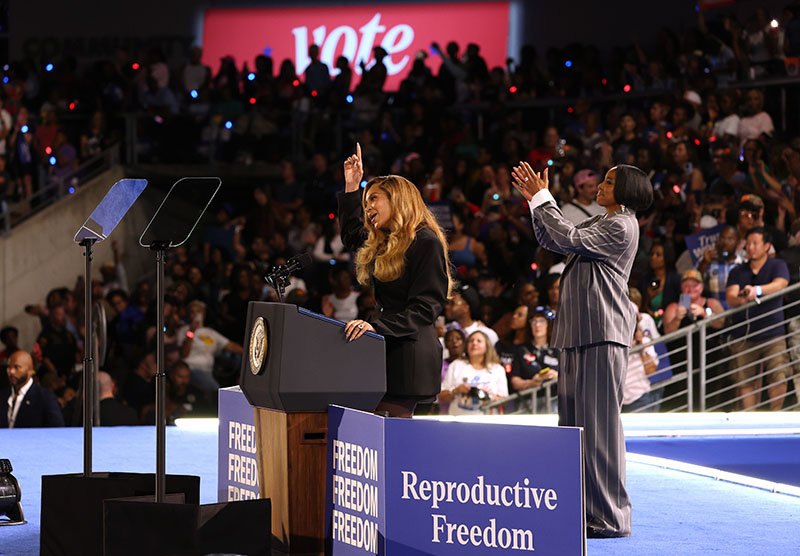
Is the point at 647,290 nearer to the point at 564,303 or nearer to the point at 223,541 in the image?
the point at 564,303

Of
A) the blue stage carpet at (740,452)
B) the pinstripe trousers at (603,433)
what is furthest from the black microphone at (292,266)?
the blue stage carpet at (740,452)

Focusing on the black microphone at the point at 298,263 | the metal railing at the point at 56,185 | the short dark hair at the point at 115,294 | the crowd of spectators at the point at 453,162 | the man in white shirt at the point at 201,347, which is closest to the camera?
the black microphone at the point at 298,263

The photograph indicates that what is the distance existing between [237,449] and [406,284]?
99cm

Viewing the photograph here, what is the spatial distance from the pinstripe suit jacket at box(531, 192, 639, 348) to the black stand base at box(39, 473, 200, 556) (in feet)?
5.46

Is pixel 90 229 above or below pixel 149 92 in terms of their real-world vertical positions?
below

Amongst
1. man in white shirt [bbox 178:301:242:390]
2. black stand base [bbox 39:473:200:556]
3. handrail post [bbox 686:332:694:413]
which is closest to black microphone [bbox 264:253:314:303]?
black stand base [bbox 39:473:200:556]

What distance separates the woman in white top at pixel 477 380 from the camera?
8.45m

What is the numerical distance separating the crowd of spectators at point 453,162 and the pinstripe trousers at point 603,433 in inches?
137

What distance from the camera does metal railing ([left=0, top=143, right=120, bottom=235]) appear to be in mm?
Answer: 13320

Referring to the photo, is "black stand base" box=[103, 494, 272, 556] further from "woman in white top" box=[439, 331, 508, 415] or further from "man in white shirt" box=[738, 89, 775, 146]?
"man in white shirt" box=[738, 89, 775, 146]

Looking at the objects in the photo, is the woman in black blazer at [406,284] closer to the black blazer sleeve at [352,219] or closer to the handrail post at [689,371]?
the black blazer sleeve at [352,219]

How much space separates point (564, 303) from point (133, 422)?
5147 millimetres

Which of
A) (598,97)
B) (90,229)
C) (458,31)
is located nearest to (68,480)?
(90,229)

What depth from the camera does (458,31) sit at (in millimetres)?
16609
